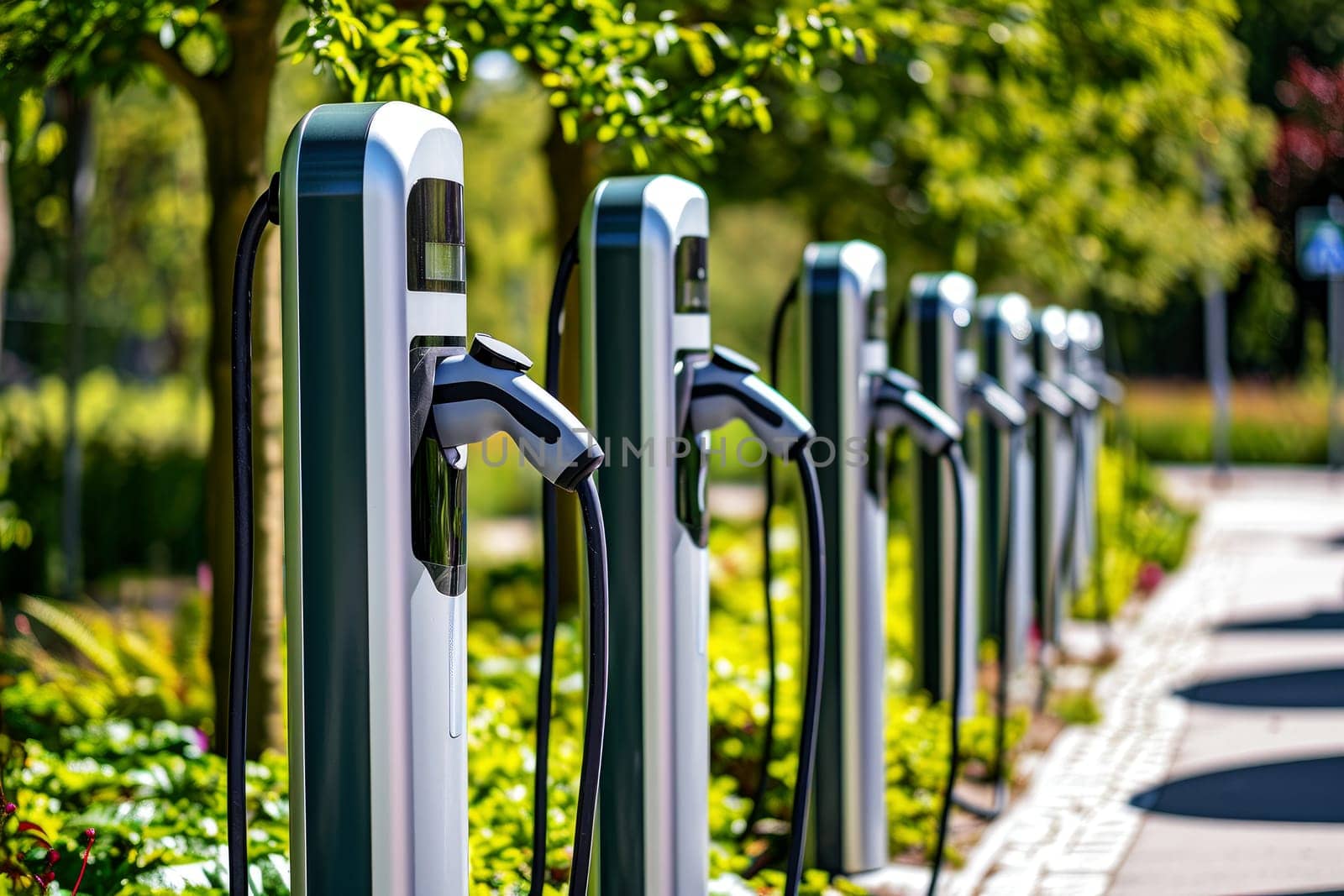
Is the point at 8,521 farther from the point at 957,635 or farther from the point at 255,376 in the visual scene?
the point at 957,635

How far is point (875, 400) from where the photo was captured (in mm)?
4574

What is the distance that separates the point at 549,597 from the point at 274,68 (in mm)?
2094

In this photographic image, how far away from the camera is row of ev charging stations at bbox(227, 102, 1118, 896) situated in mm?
2678

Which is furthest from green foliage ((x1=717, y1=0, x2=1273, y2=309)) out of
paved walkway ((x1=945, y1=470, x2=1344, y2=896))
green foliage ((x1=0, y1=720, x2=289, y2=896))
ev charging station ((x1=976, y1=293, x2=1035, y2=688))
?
green foliage ((x1=0, y1=720, x2=289, y2=896))

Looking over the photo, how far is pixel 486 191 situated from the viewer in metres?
→ 14.1

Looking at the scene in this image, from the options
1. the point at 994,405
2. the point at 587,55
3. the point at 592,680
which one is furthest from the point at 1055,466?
the point at 592,680

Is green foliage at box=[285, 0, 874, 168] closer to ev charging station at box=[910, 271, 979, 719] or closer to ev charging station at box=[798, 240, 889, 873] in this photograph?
ev charging station at box=[798, 240, 889, 873]

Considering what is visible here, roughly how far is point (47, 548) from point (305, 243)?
6.05m

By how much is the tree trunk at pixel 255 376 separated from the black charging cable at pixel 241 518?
1914mm

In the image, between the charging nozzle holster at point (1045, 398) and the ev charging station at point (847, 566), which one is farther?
the charging nozzle holster at point (1045, 398)

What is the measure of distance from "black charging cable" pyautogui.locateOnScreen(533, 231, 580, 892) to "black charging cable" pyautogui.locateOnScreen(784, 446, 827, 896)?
0.52m

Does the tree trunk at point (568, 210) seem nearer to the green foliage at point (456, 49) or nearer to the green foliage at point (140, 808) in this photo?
the green foliage at point (456, 49)

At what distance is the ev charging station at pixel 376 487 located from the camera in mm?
2668

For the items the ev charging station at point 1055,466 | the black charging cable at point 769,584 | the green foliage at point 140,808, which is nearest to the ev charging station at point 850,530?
the black charging cable at point 769,584
